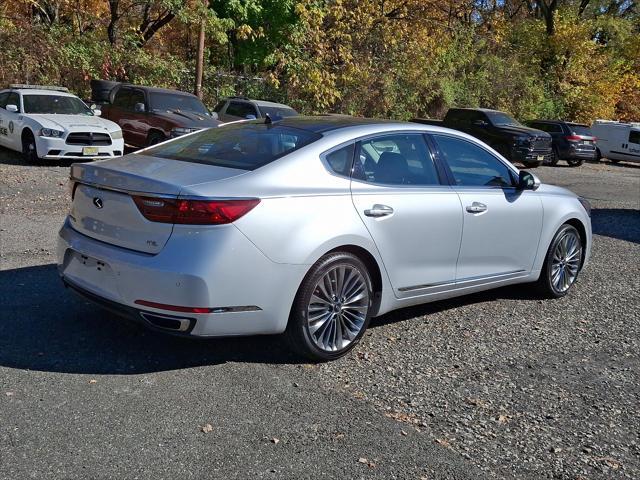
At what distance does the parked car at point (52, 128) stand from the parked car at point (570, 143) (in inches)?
682

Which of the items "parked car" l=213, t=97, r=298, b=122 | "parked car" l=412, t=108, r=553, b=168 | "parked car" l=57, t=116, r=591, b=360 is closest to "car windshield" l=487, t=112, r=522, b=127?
"parked car" l=412, t=108, r=553, b=168

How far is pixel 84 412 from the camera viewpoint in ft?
12.5

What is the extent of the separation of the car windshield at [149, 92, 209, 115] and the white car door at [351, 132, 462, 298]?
1144 cm

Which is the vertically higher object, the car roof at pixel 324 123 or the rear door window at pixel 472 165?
the car roof at pixel 324 123

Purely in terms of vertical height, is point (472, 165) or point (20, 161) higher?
point (472, 165)

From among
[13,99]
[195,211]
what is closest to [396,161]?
[195,211]

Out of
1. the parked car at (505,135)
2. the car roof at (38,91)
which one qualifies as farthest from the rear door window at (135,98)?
the parked car at (505,135)

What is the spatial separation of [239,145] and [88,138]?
9.83 m

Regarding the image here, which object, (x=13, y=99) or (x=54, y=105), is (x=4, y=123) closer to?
(x=13, y=99)

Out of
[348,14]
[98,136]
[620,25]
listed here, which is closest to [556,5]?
[620,25]

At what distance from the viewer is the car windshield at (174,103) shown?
15.9m

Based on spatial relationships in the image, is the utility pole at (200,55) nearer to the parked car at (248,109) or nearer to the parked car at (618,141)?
the parked car at (248,109)

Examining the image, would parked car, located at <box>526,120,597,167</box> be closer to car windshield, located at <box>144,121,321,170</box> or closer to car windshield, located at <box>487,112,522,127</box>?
car windshield, located at <box>487,112,522,127</box>

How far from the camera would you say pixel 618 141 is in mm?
29422
